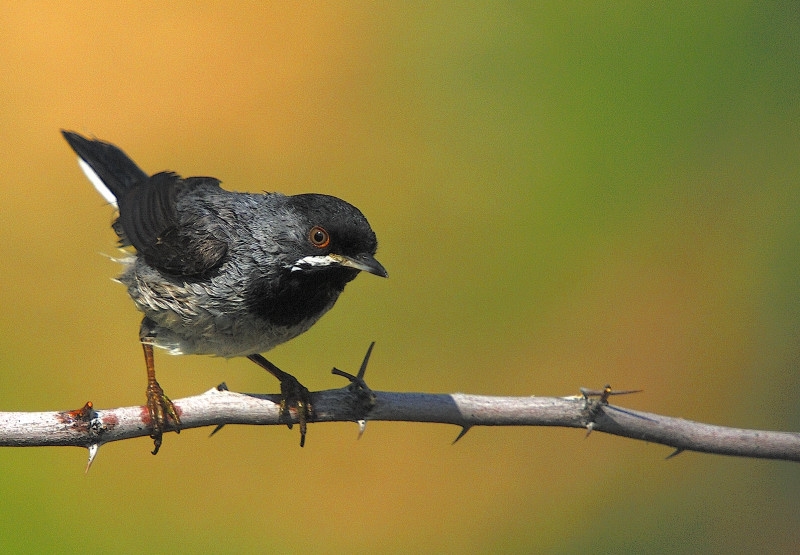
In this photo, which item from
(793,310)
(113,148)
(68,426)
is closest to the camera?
(68,426)

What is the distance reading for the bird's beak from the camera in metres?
3.73

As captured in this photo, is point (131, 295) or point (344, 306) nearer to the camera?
point (131, 295)

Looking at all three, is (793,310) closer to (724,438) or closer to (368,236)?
(724,438)

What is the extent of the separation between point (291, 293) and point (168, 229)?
94 centimetres

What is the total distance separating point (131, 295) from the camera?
4.47m

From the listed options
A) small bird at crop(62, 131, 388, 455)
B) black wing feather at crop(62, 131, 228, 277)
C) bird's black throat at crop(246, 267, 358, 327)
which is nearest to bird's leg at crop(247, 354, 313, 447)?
small bird at crop(62, 131, 388, 455)

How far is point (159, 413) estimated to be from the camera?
374cm

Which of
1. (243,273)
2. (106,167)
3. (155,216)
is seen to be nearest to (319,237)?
(243,273)

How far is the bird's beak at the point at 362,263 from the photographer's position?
12.2 feet

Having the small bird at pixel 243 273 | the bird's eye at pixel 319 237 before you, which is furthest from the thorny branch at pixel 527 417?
the bird's eye at pixel 319 237

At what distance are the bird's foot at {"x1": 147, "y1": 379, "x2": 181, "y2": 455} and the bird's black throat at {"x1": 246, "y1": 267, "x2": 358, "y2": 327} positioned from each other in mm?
617

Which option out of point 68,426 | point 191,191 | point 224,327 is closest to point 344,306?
point 191,191

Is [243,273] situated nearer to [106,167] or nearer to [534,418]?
[534,418]

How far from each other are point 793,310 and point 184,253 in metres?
5.23
